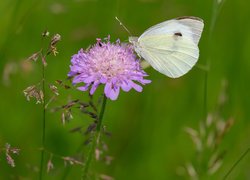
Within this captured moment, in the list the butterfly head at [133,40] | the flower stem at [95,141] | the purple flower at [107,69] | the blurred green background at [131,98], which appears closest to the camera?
the flower stem at [95,141]

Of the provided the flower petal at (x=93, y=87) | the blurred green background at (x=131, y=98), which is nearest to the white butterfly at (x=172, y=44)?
the blurred green background at (x=131, y=98)

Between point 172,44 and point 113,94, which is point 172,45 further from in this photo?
point 113,94

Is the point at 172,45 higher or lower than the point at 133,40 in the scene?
lower

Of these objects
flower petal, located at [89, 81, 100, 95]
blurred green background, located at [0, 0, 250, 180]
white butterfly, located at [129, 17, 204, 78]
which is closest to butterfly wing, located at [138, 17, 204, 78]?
white butterfly, located at [129, 17, 204, 78]

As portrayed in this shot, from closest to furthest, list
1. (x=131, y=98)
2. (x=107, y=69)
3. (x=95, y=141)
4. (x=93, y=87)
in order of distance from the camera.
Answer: (x=95, y=141), (x=93, y=87), (x=107, y=69), (x=131, y=98)

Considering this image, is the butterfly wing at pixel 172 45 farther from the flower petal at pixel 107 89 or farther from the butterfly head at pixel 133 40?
the flower petal at pixel 107 89

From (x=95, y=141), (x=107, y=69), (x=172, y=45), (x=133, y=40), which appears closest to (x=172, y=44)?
(x=172, y=45)

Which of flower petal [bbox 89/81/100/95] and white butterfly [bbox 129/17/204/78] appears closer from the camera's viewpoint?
flower petal [bbox 89/81/100/95]

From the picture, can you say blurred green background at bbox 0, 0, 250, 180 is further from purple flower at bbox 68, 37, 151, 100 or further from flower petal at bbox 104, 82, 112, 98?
flower petal at bbox 104, 82, 112, 98
